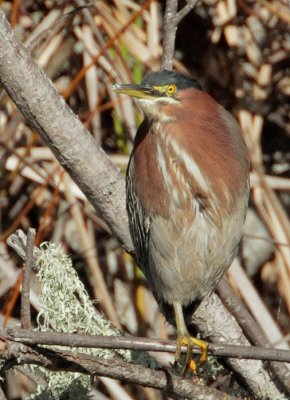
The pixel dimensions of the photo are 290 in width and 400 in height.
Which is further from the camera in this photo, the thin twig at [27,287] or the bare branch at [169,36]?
the bare branch at [169,36]

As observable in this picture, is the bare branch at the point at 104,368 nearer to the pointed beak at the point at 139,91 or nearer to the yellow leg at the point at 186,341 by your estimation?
the yellow leg at the point at 186,341

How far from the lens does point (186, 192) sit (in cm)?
234

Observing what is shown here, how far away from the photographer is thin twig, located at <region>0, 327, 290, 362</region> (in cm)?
170

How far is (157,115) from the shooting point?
7.59ft

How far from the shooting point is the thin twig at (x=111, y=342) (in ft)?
5.57

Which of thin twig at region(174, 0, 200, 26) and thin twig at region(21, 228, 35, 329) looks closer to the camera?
thin twig at region(21, 228, 35, 329)

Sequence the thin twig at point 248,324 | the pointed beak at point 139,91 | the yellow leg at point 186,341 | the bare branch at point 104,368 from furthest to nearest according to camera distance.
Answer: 1. the thin twig at point 248,324
2. the yellow leg at point 186,341
3. the pointed beak at point 139,91
4. the bare branch at point 104,368

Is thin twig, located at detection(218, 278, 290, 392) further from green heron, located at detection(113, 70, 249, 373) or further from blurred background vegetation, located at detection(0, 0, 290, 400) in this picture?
blurred background vegetation, located at detection(0, 0, 290, 400)

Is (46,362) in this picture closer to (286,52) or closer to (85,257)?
(85,257)

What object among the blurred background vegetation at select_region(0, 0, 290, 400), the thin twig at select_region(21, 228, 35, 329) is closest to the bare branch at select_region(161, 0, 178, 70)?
the blurred background vegetation at select_region(0, 0, 290, 400)

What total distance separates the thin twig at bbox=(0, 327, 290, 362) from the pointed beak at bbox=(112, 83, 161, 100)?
69 centimetres

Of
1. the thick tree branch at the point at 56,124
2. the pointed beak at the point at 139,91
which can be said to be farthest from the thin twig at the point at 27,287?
the pointed beak at the point at 139,91

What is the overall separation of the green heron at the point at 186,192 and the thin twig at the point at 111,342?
44 cm

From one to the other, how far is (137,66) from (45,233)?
707 mm
